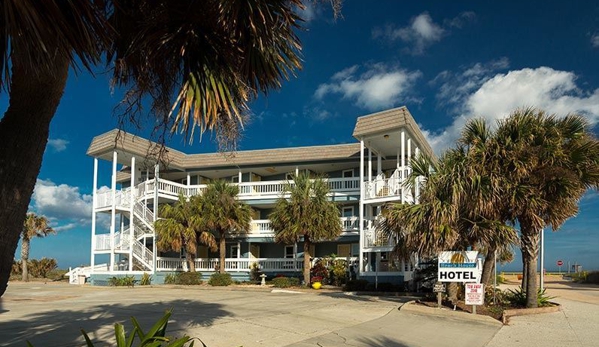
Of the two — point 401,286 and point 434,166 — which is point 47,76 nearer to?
point 434,166

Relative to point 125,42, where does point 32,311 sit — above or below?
below

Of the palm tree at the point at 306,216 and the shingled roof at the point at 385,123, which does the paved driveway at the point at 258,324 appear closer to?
the palm tree at the point at 306,216

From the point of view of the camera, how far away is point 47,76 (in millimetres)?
4199

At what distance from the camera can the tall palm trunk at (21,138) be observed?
12.7 ft

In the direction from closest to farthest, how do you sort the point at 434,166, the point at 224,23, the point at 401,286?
the point at 224,23 → the point at 434,166 → the point at 401,286

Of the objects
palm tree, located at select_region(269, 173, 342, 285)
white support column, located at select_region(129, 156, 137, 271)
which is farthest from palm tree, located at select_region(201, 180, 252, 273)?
white support column, located at select_region(129, 156, 137, 271)

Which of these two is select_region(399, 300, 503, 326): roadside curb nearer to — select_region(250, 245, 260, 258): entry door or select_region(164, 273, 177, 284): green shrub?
select_region(164, 273, 177, 284): green shrub

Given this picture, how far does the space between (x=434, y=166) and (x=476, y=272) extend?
12.5 feet

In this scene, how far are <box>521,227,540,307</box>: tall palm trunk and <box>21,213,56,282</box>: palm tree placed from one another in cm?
3225

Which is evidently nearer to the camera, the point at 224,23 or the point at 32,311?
the point at 224,23

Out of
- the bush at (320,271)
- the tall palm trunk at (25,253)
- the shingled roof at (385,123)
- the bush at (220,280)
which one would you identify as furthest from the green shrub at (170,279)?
Answer: the shingled roof at (385,123)

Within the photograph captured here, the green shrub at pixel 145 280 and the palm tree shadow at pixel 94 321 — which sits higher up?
the palm tree shadow at pixel 94 321

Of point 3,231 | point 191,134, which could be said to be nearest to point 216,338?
point 191,134

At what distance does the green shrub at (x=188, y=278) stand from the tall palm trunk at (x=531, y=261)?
745 inches
